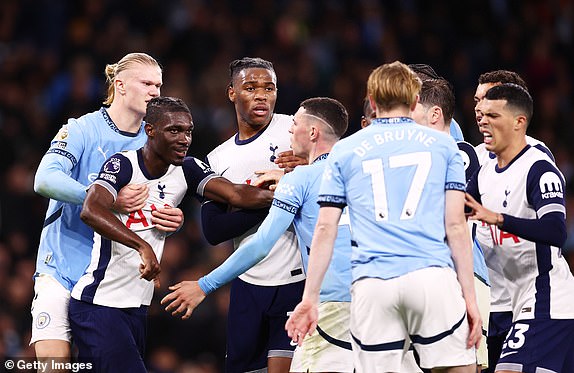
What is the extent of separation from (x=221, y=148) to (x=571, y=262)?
269 inches

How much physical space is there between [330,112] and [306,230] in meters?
0.76

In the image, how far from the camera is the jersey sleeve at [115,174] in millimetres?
6184

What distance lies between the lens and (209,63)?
1368 centimetres

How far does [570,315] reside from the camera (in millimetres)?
6242

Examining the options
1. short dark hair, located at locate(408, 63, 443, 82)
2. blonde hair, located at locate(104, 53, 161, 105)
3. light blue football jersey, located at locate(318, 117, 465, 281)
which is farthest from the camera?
short dark hair, located at locate(408, 63, 443, 82)

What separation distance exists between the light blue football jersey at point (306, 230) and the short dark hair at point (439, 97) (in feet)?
3.88

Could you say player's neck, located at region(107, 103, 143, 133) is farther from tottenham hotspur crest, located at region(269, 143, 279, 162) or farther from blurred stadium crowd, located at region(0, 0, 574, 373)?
blurred stadium crowd, located at region(0, 0, 574, 373)

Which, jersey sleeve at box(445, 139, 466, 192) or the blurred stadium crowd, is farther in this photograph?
the blurred stadium crowd

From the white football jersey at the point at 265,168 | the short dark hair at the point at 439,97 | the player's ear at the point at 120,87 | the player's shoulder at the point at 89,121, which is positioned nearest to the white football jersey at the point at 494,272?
the short dark hair at the point at 439,97

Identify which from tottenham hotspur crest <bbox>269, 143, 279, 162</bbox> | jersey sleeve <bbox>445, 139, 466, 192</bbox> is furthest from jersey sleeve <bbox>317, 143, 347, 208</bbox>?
tottenham hotspur crest <bbox>269, 143, 279, 162</bbox>

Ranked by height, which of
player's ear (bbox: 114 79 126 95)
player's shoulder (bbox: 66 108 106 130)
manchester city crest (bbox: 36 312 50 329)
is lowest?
manchester city crest (bbox: 36 312 50 329)

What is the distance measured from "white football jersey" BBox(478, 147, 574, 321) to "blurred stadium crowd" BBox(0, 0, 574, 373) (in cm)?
517

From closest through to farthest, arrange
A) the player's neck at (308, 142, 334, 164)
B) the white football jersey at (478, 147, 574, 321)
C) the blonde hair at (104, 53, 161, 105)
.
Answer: the white football jersey at (478, 147, 574, 321), the player's neck at (308, 142, 334, 164), the blonde hair at (104, 53, 161, 105)

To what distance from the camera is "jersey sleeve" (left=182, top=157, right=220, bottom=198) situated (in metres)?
6.55
